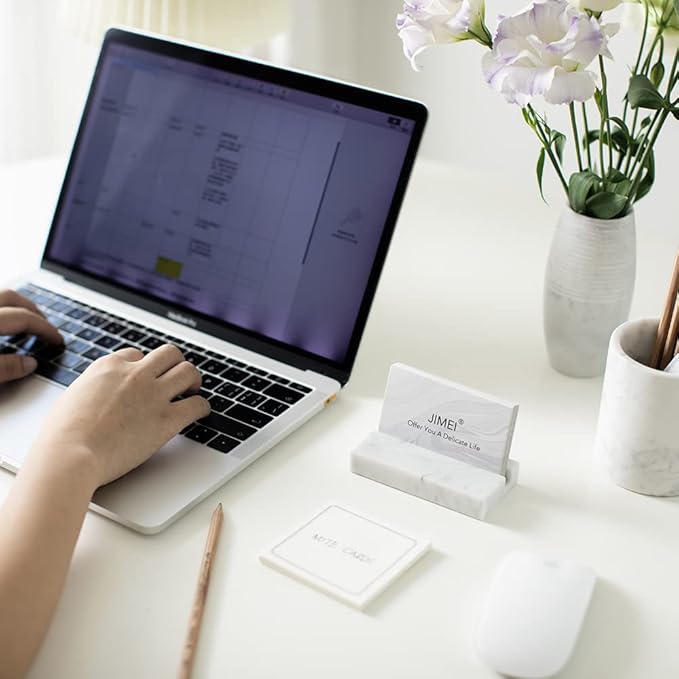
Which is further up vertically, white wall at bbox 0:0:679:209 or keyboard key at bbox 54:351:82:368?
white wall at bbox 0:0:679:209

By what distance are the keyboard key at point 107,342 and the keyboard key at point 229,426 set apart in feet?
0.61

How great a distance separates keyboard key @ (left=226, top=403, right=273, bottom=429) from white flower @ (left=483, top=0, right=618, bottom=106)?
36 centimetres

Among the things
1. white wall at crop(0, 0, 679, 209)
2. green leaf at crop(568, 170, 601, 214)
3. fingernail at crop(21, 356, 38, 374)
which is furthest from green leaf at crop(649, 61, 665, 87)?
white wall at crop(0, 0, 679, 209)

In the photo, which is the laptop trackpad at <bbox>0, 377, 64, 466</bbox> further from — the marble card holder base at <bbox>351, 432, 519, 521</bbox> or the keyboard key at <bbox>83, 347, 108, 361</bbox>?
the marble card holder base at <bbox>351, 432, 519, 521</bbox>

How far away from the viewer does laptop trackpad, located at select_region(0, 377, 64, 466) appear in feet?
2.91

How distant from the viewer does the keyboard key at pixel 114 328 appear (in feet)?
3.59

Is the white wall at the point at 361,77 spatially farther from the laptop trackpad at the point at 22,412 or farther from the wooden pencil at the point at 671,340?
the wooden pencil at the point at 671,340

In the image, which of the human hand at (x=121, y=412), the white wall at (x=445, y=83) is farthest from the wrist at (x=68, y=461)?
the white wall at (x=445, y=83)

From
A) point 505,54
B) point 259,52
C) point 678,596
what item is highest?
point 259,52

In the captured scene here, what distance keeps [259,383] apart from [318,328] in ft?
0.28

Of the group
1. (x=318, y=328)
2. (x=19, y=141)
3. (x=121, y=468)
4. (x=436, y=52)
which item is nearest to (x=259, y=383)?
(x=318, y=328)

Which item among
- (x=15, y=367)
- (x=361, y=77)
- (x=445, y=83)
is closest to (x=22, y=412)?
(x=15, y=367)

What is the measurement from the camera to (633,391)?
32.8 inches

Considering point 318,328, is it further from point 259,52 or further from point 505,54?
point 259,52
